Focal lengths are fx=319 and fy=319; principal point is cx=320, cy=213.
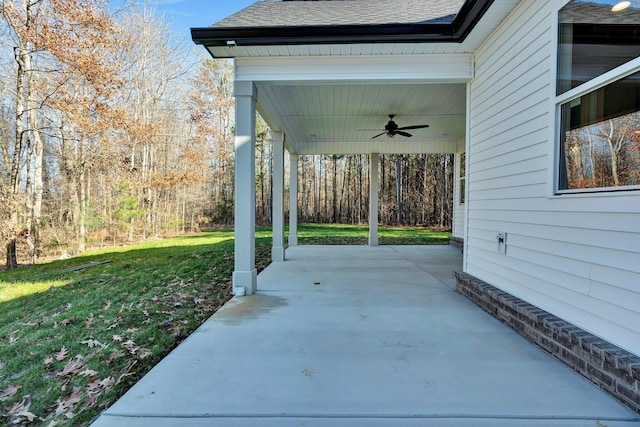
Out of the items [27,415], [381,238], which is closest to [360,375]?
[27,415]

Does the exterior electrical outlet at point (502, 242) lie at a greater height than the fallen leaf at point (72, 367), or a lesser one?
greater

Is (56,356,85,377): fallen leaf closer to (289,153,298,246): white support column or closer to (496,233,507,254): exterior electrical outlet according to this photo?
(496,233,507,254): exterior electrical outlet

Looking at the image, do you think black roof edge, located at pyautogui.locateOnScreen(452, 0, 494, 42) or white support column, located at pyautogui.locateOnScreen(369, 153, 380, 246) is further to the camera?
white support column, located at pyautogui.locateOnScreen(369, 153, 380, 246)

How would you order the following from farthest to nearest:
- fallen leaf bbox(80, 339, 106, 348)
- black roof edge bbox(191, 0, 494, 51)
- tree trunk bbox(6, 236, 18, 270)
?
tree trunk bbox(6, 236, 18, 270) < black roof edge bbox(191, 0, 494, 51) < fallen leaf bbox(80, 339, 106, 348)

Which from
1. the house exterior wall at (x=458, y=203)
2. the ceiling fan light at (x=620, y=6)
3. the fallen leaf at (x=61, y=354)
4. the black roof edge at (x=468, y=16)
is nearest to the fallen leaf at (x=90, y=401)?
the fallen leaf at (x=61, y=354)

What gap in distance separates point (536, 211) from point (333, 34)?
292cm

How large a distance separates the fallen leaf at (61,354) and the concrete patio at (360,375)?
92cm

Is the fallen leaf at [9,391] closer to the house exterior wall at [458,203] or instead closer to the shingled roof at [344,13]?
the shingled roof at [344,13]

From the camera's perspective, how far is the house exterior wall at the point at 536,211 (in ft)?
6.75

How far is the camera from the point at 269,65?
4273mm

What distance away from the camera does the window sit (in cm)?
207

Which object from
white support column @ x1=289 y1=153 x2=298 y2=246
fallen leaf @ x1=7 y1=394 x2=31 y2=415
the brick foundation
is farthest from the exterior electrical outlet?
white support column @ x1=289 y1=153 x2=298 y2=246

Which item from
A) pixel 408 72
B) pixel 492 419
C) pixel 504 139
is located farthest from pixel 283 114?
pixel 492 419

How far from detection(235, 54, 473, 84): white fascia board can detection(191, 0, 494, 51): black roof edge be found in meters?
0.36
